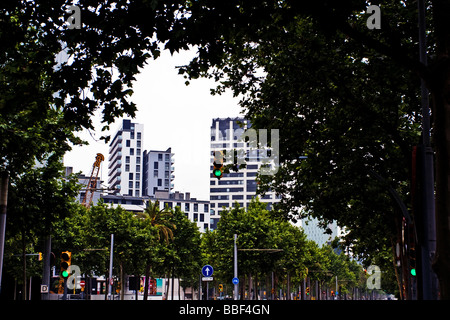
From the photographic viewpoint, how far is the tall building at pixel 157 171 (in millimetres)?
178000

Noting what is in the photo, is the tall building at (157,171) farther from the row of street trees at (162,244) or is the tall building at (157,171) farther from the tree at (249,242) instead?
the tree at (249,242)

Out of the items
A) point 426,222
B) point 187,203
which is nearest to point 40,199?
point 426,222

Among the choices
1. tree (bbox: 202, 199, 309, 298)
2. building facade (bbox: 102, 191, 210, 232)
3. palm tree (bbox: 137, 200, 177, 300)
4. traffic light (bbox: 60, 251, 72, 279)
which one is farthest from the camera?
building facade (bbox: 102, 191, 210, 232)

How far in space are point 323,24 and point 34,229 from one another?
1651 cm

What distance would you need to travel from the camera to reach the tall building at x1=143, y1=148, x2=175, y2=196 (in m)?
178

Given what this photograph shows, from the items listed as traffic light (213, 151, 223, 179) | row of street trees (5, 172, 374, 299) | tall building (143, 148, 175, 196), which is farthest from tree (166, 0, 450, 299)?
tall building (143, 148, 175, 196)

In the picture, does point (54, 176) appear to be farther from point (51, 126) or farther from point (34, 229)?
point (51, 126)

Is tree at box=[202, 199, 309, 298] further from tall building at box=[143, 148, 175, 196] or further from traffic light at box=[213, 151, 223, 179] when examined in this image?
tall building at box=[143, 148, 175, 196]

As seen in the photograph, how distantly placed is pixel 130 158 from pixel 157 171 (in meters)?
8.92

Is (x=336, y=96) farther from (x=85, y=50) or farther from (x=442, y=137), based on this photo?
(x=85, y=50)

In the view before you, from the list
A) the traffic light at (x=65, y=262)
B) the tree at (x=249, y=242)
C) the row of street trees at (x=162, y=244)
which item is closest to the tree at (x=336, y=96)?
the traffic light at (x=65, y=262)

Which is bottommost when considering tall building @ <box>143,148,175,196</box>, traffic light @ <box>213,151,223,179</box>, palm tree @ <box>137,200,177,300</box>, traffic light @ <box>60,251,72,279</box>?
traffic light @ <box>60,251,72,279</box>

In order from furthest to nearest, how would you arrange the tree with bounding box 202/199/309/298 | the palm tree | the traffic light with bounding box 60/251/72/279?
the palm tree → the tree with bounding box 202/199/309/298 → the traffic light with bounding box 60/251/72/279

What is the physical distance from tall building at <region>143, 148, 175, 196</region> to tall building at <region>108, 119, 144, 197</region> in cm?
262
